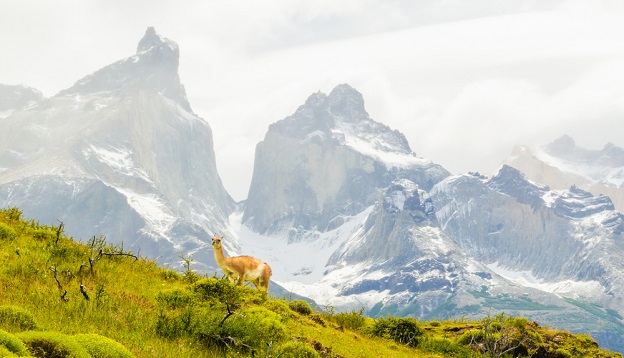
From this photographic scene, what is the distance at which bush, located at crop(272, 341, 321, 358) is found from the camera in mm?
16656

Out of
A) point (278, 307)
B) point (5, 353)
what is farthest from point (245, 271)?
point (5, 353)

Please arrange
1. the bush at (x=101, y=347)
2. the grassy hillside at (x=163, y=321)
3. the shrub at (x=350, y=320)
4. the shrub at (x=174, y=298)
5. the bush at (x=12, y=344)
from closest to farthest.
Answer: the bush at (x=12, y=344), the bush at (x=101, y=347), the grassy hillside at (x=163, y=321), the shrub at (x=174, y=298), the shrub at (x=350, y=320)

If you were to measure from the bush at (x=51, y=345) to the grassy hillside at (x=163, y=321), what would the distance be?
0.07 feet

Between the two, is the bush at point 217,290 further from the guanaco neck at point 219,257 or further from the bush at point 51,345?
the bush at point 51,345

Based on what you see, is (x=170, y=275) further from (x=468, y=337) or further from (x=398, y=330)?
(x=468, y=337)

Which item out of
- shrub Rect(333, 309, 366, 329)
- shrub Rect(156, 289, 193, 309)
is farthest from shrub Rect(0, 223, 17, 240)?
shrub Rect(333, 309, 366, 329)

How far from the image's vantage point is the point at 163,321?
17344 millimetres

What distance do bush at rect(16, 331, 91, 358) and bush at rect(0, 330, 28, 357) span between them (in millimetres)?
793

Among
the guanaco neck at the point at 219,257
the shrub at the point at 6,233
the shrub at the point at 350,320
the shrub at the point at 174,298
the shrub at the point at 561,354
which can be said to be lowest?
the shrub at the point at 350,320

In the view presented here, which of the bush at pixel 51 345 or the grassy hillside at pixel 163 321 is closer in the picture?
the bush at pixel 51 345

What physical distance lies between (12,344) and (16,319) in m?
2.79

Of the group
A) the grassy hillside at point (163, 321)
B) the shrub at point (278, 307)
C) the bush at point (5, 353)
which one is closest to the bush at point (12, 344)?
the grassy hillside at point (163, 321)

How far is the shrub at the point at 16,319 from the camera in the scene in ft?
45.5

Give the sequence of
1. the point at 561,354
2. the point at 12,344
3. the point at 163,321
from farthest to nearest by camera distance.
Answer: the point at 561,354 < the point at 163,321 < the point at 12,344
